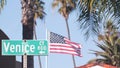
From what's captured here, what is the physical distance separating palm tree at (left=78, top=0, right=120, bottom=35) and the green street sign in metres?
1.29

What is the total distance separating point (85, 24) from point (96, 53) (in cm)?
4470

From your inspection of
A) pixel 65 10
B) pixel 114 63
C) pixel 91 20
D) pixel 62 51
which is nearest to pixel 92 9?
pixel 91 20

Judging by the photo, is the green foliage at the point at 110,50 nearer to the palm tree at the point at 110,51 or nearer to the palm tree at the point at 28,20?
the palm tree at the point at 110,51

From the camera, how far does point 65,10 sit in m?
47.7

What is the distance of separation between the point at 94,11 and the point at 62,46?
13.8 meters

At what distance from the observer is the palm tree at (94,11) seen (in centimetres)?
1009

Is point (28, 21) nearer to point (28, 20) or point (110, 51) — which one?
point (28, 20)

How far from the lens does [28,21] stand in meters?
16.1

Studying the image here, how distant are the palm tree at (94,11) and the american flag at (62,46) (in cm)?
1245

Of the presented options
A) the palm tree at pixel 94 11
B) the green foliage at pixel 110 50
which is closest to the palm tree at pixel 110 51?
the green foliage at pixel 110 50

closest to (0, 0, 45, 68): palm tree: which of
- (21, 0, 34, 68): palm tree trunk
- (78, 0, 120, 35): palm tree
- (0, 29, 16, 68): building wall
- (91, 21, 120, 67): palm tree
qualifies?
(21, 0, 34, 68): palm tree trunk

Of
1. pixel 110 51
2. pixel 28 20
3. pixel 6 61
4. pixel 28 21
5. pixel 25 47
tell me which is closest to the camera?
pixel 25 47

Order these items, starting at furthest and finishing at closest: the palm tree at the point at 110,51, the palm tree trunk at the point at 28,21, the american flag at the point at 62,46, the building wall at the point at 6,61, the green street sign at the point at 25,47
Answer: the palm tree at the point at 110,51, the building wall at the point at 6,61, the american flag at the point at 62,46, the palm tree trunk at the point at 28,21, the green street sign at the point at 25,47

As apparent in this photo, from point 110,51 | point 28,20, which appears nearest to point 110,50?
point 110,51
